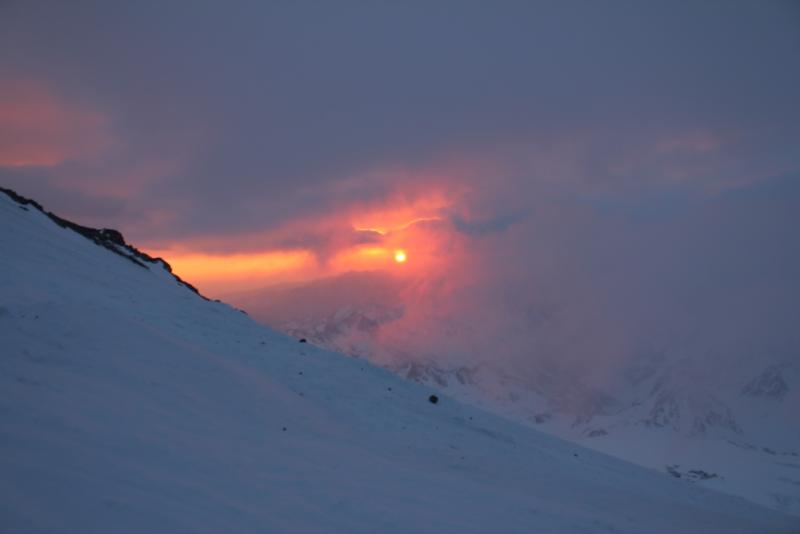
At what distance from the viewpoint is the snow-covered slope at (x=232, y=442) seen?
10.1 m

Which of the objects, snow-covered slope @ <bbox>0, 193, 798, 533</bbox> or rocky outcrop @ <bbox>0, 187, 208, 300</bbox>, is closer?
snow-covered slope @ <bbox>0, 193, 798, 533</bbox>

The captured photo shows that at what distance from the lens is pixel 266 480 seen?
12336 millimetres

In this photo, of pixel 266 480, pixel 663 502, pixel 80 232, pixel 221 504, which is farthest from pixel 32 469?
pixel 80 232

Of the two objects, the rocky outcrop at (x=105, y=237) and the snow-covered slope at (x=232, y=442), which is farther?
the rocky outcrop at (x=105, y=237)

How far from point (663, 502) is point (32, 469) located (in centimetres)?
1970

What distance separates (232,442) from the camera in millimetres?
14125

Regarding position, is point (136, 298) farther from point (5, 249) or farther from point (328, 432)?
point (328, 432)

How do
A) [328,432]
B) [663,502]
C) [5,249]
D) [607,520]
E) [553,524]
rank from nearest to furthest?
[553,524] < [607,520] < [328,432] < [663,502] < [5,249]

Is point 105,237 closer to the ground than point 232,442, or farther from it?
farther from it

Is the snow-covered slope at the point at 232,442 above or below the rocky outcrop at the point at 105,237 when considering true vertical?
below

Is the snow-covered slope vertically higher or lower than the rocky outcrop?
lower

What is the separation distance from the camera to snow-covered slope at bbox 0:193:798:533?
10141mm

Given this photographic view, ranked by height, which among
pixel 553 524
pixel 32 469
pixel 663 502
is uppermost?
pixel 663 502

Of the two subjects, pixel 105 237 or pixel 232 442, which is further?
pixel 105 237
